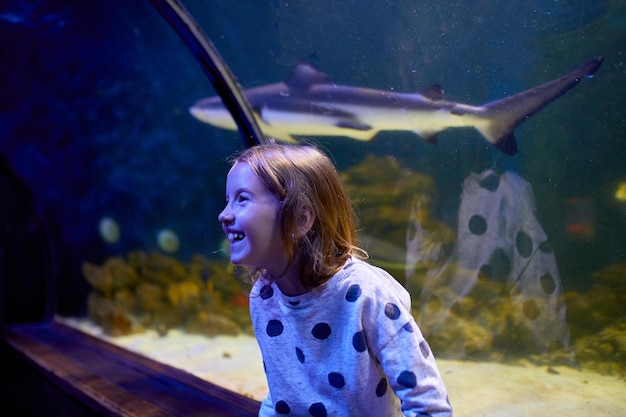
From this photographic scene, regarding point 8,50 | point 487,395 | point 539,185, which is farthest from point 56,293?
point 539,185

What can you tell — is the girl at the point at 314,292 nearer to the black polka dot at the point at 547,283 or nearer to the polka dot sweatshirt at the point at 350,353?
the polka dot sweatshirt at the point at 350,353

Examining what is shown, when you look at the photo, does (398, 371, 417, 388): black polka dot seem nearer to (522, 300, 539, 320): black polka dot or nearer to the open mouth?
the open mouth

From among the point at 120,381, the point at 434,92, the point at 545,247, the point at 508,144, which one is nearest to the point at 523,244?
the point at 545,247

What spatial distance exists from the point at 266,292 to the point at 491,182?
86 cm

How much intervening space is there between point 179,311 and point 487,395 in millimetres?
2193

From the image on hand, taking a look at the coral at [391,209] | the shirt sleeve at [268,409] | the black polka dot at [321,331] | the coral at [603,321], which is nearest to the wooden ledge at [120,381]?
the shirt sleeve at [268,409]

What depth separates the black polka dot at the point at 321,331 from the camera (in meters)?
0.95

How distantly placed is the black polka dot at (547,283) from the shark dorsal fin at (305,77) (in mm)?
1046

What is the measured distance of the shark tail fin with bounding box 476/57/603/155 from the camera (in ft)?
4.61

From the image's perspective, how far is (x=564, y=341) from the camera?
1544 mm

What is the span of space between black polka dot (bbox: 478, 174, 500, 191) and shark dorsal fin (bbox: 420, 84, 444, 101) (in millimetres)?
296

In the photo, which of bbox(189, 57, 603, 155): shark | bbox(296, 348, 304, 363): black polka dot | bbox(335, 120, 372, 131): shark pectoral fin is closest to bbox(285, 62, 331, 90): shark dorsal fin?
bbox(189, 57, 603, 155): shark

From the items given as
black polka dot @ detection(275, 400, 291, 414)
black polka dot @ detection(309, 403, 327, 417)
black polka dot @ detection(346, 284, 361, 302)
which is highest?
black polka dot @ detection(346, 284, 361, 302)

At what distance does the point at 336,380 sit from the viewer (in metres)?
0.93
